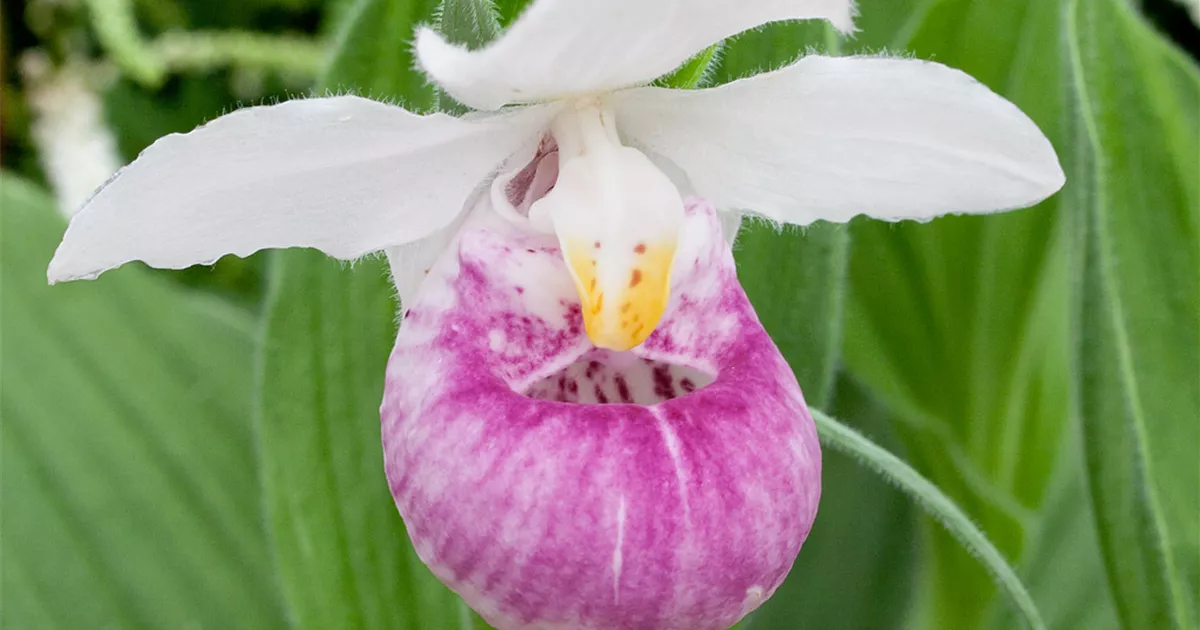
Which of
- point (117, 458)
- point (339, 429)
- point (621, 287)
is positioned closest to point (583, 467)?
point (621, 287)

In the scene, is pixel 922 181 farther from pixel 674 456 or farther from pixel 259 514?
pixel 259 514

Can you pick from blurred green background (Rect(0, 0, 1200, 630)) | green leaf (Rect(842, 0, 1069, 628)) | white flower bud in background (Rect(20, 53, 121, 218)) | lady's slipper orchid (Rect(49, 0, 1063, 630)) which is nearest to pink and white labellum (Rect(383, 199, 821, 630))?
lady's slipper orchid (Rect(49, 0, 1063, 630))

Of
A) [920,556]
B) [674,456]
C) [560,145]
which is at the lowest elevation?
[920,556]

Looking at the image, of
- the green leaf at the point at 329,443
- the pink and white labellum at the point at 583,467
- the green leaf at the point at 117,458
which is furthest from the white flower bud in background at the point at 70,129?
the pink and white labellum at the point at 583,467

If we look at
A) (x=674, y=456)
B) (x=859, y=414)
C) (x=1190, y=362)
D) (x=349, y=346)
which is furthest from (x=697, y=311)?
(x=859, y=414)

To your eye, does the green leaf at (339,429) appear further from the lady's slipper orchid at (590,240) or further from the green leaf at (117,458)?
the green leaf at (117,458)

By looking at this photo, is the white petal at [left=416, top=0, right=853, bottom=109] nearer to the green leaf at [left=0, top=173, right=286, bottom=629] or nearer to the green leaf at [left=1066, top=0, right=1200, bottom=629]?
the green leaf at [left=1066, top=0, right=1200, bottom=629]
